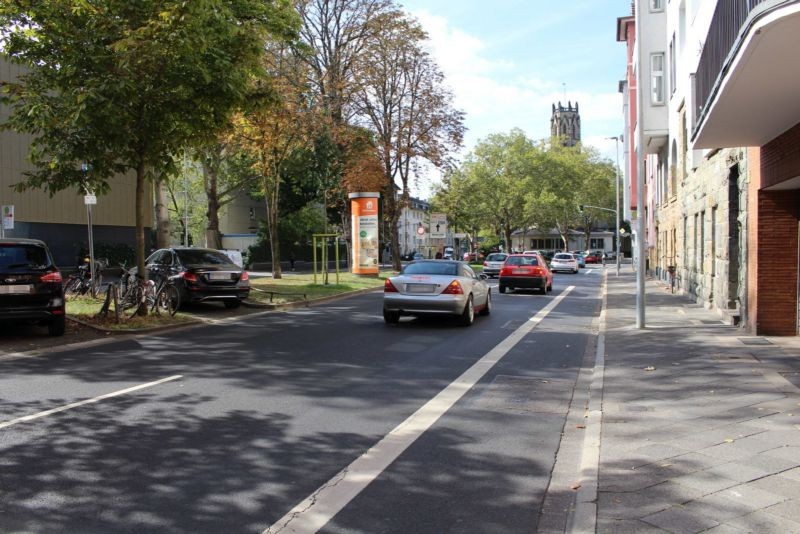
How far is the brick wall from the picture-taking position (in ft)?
36.5

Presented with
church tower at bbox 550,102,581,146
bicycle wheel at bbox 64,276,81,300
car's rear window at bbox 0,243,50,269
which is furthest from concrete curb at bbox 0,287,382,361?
church tower at bbox 550,102,581,146

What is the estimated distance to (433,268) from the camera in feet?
47.5

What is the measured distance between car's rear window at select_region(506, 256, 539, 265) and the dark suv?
16851 millimetres

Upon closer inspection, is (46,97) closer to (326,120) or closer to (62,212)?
(326,120)

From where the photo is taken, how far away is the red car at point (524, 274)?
24.4 meters

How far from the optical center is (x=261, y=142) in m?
23.9

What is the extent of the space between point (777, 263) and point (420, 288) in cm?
647

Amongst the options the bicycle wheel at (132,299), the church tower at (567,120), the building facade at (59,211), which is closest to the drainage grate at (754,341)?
the bicycle wheel at (132,299)

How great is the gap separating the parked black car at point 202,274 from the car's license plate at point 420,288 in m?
4.64

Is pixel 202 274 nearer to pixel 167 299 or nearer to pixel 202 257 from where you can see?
pixel 202 257

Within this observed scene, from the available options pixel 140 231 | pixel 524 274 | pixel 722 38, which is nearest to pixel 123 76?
pixel 140 231

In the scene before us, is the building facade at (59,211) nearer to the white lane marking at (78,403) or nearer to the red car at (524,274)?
the red car at (524,274)

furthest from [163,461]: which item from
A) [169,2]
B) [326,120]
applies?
[326,120]

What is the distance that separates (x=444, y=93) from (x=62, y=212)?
20294mm
